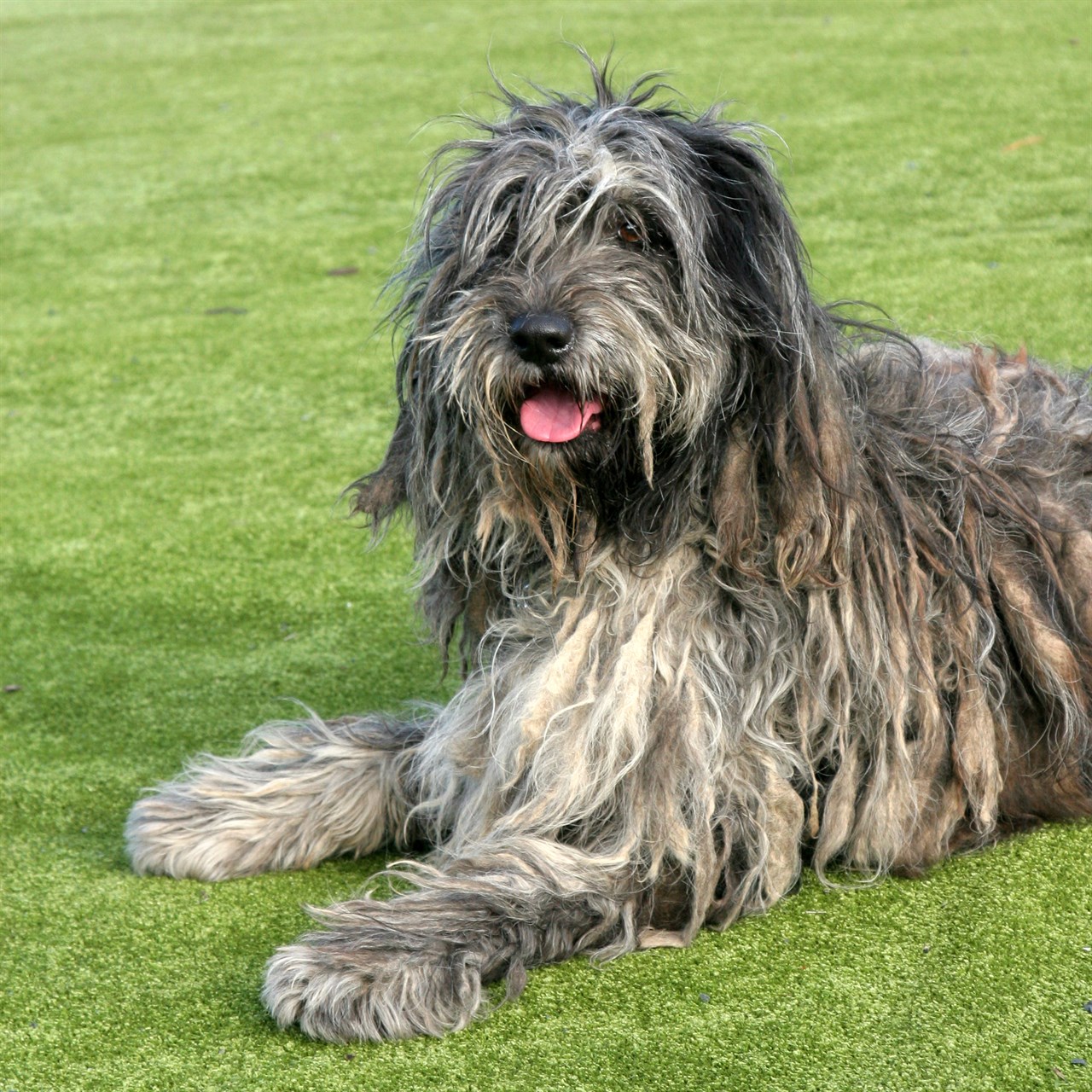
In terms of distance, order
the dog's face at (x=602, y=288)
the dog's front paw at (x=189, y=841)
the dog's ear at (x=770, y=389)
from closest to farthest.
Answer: the dog's face at (x=602, y=288)
the dog's ear at (x=770, y=389)
the dog's front paw at (x=189, y=841)

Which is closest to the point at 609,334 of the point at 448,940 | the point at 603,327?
the point at 603,327

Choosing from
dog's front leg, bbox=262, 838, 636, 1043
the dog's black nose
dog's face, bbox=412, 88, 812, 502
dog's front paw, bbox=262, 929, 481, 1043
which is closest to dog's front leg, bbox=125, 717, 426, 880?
dog's front leg, bbox=262, 838, 636, 1043

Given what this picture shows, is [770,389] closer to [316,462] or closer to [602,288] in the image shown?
[602,288]

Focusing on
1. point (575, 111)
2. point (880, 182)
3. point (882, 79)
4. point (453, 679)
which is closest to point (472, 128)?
point (575, 111)

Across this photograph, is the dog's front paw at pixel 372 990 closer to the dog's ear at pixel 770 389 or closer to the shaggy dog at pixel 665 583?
the shaggy dog at pixel 665 583

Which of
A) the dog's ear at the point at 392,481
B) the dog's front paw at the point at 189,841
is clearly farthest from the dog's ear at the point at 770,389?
the dog's front paw at the point at 189,841

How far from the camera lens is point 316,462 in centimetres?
564

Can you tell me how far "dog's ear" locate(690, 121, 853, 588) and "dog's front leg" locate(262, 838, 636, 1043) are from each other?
2.12 ft

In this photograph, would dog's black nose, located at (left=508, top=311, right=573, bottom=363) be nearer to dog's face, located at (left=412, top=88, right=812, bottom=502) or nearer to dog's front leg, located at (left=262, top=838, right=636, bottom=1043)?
dog's face, located at (left=412, top=88, right=812, bottom=502)

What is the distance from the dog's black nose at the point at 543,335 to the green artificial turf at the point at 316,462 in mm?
1061

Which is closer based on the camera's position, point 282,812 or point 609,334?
point 609,334

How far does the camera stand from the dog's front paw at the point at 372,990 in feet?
8.62

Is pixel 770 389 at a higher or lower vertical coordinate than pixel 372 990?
higher

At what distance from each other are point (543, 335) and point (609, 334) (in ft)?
0.37
